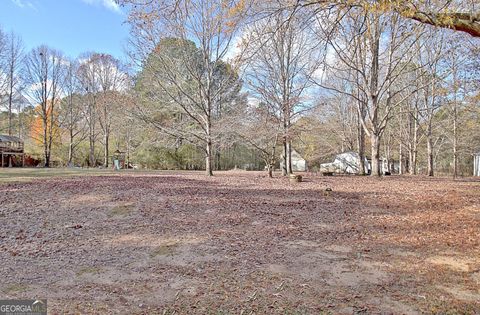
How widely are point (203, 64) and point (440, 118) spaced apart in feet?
73.2

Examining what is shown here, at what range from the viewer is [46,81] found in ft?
97.2

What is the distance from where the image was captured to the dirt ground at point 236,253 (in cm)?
347

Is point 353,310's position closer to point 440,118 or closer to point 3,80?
point 440,118

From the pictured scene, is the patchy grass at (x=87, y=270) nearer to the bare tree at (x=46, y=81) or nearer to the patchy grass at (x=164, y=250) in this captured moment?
the patchy grass at (x=164, y=250)

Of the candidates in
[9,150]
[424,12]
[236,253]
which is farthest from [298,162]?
[236,253]

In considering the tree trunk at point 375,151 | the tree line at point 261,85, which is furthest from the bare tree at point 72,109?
the tree trunk at point 375,151

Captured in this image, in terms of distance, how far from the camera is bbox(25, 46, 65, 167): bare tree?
2869 centimetres

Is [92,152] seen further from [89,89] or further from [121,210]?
[121,210]

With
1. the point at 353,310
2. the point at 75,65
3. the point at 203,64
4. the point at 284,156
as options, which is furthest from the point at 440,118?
the point at 75,65

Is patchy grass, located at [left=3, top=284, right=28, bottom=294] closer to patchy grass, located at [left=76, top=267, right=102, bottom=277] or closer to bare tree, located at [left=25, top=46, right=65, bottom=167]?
patchy grass, located at [left=76, top=267, right=102, bottom=277]

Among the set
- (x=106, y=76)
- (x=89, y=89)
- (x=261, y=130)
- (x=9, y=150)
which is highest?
(x=106, y=76)

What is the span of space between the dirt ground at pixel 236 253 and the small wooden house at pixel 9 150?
72.9ft

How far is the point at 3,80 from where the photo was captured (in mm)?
26391

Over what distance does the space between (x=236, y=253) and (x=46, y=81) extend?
1252 inches
